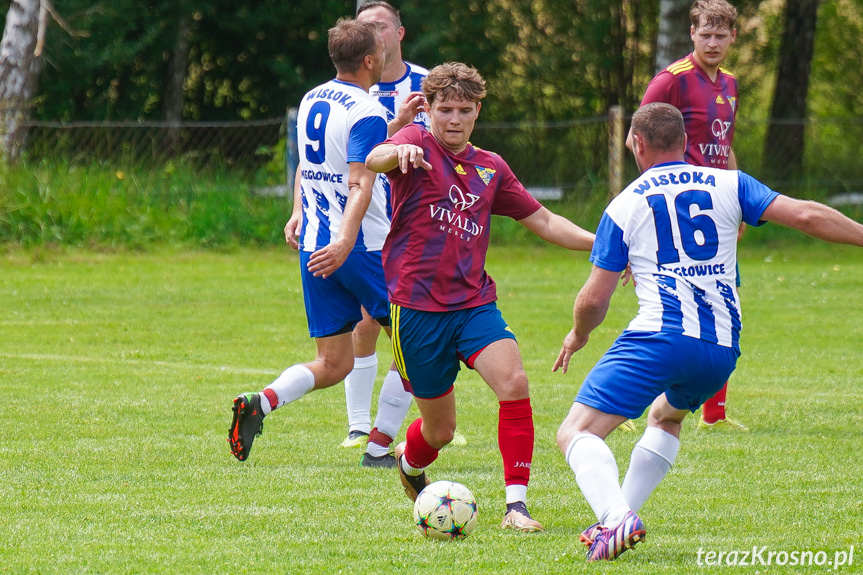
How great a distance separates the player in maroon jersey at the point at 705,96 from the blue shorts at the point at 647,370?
279 cm

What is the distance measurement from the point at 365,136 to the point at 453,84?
0.99 m

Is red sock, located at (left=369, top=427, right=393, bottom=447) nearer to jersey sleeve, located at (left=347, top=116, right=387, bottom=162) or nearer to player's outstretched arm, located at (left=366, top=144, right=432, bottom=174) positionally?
jersey sleeve, located at (left=347, top=116, right=387, bottom=162)

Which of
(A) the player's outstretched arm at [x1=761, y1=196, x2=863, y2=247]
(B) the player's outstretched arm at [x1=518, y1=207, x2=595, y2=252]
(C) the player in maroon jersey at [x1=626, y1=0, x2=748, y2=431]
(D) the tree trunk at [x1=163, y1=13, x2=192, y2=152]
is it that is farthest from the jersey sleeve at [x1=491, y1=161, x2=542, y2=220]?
(D) the tree trunk at [x1=163, y1=13, x2=192, y2=152]

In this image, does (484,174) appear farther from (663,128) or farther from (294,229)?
(294,229)

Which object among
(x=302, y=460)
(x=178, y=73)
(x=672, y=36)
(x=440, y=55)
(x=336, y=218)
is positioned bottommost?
(x=302, y=460)

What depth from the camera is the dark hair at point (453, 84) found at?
4.81 metres

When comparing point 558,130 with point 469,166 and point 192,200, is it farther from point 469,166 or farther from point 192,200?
point 469,166

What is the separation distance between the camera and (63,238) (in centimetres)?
1550

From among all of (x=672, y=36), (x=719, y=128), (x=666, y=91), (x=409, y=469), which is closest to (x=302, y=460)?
(x=409, y=469)

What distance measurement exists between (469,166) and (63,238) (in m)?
11.7

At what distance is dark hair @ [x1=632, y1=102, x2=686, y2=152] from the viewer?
436 centimetres

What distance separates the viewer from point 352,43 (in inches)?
233

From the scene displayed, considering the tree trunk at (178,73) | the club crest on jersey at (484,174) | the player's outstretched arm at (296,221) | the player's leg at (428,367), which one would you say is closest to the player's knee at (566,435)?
the player's leg at (428,367)

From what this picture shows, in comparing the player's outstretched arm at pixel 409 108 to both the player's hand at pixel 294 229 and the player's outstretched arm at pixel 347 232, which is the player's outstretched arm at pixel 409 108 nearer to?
the player's outstretched arm at pixel 347 232
